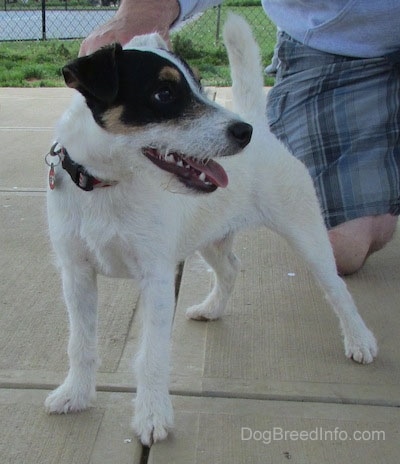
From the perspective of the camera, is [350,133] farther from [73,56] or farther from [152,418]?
[73,56]

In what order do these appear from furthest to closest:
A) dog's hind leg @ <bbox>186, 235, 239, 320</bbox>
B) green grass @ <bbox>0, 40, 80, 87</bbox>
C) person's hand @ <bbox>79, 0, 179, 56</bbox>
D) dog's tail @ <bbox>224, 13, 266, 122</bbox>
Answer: green grass @ <bbox>0, 40, 80, 87</bbox>
dog's hind leg @ <bbox>186, 235, 239, 320</bbox>
dog's tail @ <bbox>224, 13, 266, 122</bbox>
person's hand @ <bbox>79, 0, 179, 56</bbox>

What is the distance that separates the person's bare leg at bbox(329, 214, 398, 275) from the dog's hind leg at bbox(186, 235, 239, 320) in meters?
0.80

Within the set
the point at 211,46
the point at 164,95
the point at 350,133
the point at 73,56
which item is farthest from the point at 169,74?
the point at 211,46

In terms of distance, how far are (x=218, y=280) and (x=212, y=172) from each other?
3.34 feet

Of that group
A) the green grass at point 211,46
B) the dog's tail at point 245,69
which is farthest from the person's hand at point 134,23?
the green grass at point 211,46

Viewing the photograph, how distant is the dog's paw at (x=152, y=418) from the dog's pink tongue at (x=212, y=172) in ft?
2.67

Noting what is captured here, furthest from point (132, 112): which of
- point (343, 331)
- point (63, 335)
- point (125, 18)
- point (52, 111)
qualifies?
point (52, 111)

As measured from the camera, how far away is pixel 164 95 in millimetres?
2365

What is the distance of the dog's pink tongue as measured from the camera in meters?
2.47

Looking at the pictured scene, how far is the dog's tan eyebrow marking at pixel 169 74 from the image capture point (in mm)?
2354

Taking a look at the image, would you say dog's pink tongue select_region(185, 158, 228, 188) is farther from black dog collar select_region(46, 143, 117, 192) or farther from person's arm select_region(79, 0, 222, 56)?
person's arm select_region(79, 0, 222, 56)

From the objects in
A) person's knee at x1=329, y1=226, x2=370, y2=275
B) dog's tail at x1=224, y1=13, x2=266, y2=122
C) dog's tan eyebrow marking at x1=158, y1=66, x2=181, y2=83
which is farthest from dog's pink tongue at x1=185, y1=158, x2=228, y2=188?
person's knee at x1=329, y1=226, x2=370, y2=275

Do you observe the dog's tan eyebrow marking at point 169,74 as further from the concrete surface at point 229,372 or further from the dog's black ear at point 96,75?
the concrete surface at point 229,372

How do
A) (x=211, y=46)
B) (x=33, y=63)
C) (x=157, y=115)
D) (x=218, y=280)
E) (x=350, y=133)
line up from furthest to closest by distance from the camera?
(x=211, y=46) < (x=33, y=63) < (x=350, y=133) < (x=218, y=280) < (x=157, y=115)
